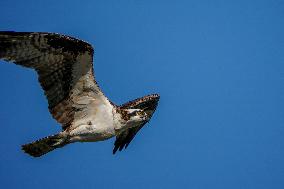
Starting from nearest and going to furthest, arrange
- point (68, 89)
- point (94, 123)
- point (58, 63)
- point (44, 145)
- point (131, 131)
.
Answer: point (58, 63) → point (44, 145) → point (68, 89) → point (94, 123) → point (131, 131)

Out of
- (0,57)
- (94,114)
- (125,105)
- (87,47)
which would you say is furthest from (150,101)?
(0,57)

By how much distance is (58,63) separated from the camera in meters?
10.9

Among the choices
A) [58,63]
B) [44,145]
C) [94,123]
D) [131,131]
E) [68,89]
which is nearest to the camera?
[58,63]

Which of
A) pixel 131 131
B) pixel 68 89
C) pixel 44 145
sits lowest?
pixel 44 145

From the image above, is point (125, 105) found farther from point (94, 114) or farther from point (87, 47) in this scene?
point (87, 47)

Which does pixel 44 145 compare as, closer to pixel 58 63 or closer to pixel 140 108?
pixel 58 63

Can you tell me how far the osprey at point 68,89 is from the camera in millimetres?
10406

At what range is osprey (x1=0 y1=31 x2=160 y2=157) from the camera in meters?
10.4

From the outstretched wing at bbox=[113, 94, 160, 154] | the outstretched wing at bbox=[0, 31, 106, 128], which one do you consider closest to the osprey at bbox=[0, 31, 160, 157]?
the outstretched wing at bbox=[0, 31, 106, 128]

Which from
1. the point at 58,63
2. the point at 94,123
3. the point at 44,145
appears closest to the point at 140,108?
the point at 94,123

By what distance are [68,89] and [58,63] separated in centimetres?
70

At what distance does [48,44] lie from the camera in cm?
1055

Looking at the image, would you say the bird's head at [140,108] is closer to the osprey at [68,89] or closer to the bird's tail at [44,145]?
the osprey at [68,89]

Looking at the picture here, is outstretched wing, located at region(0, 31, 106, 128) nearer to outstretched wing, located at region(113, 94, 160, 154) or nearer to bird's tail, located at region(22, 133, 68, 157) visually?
bird's tail, located at region(22, 133, 68, 157)
